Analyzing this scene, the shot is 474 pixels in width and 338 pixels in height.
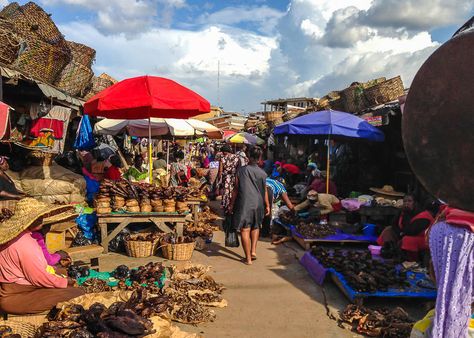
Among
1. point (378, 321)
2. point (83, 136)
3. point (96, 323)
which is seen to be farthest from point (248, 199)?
point (83, 136)

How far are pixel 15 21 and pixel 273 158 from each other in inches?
645

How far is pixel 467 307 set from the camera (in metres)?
2.17

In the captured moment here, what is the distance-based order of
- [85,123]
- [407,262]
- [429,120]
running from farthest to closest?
1. [85,123]
2. [407,262]
3. [429,120]

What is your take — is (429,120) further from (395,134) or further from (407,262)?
(395,134)

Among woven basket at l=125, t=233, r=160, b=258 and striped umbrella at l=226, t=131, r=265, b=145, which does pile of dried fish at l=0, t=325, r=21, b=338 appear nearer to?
woven basket at l=125, t=233, r=160, b=258

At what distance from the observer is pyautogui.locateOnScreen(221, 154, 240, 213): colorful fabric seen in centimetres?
823

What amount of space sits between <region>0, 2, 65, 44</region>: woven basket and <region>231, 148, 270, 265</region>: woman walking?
4322 millimetres

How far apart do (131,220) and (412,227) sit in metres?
4.63

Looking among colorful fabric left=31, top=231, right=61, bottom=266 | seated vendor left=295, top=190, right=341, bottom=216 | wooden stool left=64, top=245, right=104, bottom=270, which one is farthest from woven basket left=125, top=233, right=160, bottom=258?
seated vendor left=295, top=190, right=341, bottom=216

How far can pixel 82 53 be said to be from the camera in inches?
377

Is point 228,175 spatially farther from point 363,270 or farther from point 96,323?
point 96,323

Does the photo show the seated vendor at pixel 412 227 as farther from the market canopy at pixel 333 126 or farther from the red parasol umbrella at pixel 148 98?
the red parasol umbrella at pixel 148 98

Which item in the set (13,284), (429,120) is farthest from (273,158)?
(429,120)

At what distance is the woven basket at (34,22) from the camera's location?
685 centimetres
